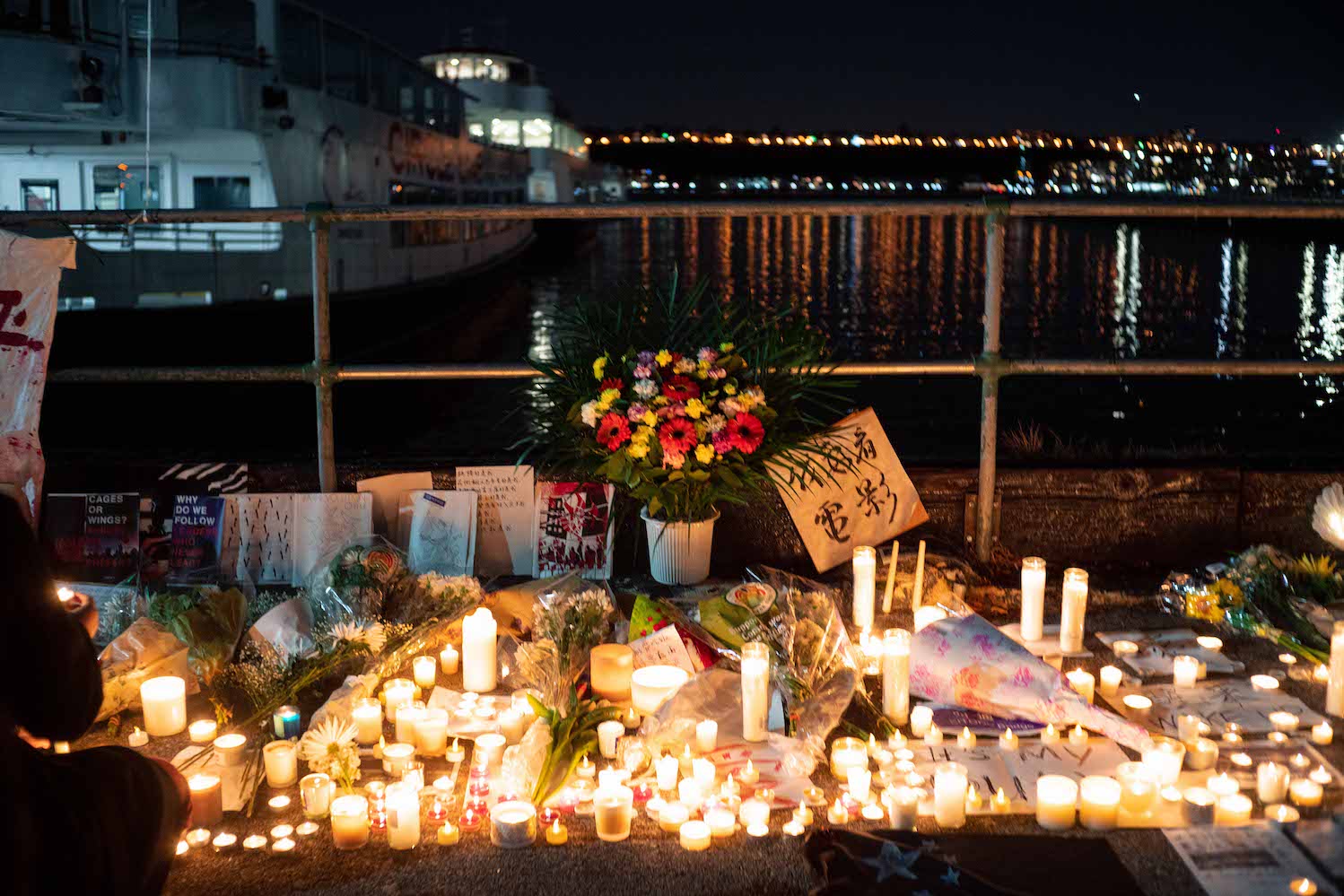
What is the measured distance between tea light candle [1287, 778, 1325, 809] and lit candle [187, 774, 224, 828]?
2.67m

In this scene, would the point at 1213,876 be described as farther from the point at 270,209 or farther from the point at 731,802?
the point at 270,209

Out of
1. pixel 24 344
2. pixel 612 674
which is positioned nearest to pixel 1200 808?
pixel 612 674

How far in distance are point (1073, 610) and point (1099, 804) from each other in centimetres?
117

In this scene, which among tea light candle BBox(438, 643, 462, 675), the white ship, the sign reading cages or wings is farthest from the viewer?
the white ship

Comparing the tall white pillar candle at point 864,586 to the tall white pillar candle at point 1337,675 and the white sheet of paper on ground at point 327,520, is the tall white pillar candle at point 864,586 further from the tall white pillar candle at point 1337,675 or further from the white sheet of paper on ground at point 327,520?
the white sheet of paper on ground at point 327,520

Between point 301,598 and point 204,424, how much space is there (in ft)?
42.3

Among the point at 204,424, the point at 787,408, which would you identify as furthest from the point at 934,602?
the point at 204,424

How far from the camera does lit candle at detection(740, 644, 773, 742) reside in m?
3.50

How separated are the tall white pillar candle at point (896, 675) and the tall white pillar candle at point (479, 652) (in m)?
1.22

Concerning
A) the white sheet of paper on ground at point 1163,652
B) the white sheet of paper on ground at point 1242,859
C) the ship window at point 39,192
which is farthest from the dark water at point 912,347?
the ship window at point 39,192

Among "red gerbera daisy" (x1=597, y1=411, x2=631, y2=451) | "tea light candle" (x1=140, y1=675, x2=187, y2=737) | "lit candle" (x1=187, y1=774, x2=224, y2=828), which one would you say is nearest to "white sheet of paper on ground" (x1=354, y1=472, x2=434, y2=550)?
"red gerbera daisy" (x1=597, y1=411, x2=631, y2=451)

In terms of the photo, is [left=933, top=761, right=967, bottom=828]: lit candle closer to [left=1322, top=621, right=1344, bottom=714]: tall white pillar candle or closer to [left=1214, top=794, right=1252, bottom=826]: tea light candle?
[left=1214, top=794, right=1252, bottom=826]: tea light candle

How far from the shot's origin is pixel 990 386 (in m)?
4.68

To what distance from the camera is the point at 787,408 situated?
187 inches
